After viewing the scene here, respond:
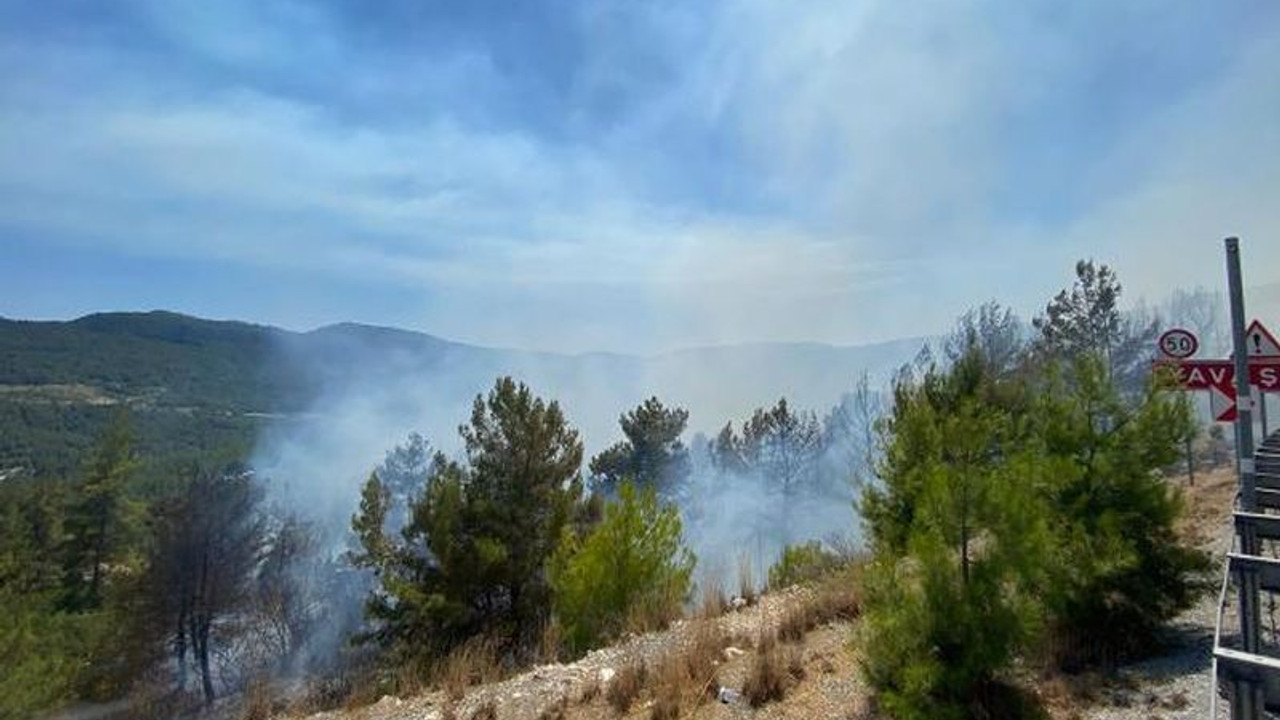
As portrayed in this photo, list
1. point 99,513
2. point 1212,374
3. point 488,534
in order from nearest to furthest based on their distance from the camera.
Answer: point 1212,374
point 488,534
point 99,513

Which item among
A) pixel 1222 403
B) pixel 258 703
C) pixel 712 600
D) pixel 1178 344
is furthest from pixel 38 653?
pixel 1222 403

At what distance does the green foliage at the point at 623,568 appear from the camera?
13672 millimetres

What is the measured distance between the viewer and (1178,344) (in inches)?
324

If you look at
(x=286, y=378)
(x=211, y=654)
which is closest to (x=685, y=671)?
(x=211, y=654)

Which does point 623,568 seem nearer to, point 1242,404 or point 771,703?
point 771,703

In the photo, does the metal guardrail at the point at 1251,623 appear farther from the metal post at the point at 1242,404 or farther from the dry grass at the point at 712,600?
the dry grass at the point at 712,600

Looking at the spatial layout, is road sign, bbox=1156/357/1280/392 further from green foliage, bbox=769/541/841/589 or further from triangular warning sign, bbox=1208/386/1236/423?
green foliage, bbox=769/541/841/589

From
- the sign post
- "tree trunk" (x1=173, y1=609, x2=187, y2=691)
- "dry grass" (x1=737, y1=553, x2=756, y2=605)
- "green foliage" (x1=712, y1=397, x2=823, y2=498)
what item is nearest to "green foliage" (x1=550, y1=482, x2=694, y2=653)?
"dry grass" (x1=737, y1=553, x2=756, y2=605)

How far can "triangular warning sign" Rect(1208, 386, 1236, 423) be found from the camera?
7871 mm

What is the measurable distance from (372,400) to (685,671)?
147m

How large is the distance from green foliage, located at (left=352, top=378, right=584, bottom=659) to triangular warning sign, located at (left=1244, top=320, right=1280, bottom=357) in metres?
14.4

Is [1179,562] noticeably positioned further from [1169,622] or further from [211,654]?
[211,654]

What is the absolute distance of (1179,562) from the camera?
6.70m

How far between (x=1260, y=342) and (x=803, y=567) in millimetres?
8732
